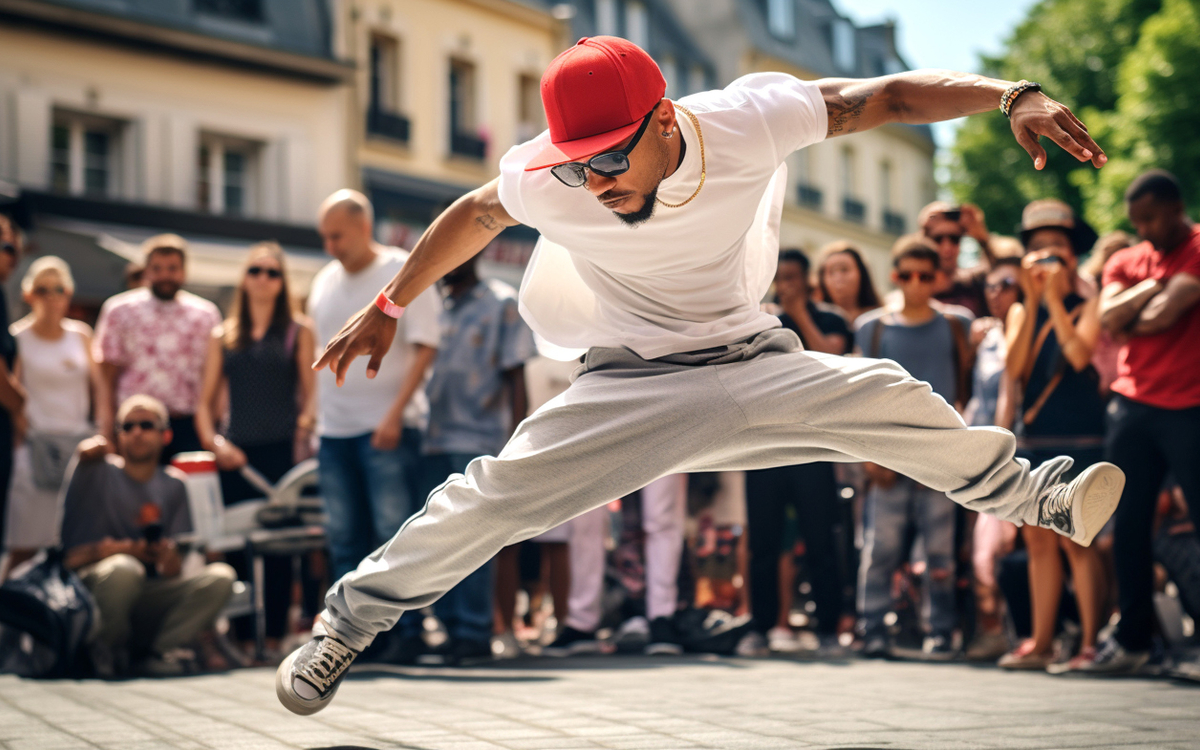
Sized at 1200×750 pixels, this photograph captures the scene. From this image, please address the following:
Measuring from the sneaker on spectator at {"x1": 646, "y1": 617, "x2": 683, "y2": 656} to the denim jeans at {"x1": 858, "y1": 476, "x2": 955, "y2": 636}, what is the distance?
1.04 meters

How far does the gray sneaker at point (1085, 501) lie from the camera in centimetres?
388

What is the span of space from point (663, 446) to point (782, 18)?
3748 centimetres

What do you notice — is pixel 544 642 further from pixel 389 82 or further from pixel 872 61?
pixel 872 61

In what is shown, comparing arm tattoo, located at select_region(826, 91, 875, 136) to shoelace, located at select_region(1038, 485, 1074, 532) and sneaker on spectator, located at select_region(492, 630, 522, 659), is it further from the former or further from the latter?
sneaker on spectator, located at select_region(492, 630, 522, 659)

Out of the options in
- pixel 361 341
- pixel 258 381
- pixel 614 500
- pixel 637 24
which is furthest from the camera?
pixel 637 24

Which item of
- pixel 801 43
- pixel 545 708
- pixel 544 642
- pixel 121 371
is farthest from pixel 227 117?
pixel 801 43

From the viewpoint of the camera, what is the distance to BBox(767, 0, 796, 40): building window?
38562 millimetres

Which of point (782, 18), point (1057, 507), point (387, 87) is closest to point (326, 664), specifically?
point (1057, 507)

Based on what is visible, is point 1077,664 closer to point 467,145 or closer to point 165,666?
point 165,666

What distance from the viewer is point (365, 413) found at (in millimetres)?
6980

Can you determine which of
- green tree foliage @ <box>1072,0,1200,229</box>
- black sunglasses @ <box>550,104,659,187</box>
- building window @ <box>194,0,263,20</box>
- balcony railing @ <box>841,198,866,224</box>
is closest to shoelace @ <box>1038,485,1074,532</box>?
black sunglasses @ <box>550,104,659,187</box>

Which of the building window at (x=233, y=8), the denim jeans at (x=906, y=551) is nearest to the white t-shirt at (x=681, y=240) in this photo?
the denim jeans at (x=906, y=551)

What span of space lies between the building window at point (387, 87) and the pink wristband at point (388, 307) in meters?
20.7

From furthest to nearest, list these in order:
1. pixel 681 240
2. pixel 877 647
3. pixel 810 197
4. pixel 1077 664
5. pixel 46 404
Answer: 1. pixel 810 197
2. pixel 46 404
3. pixel 877 647
4. pixel 1077 664
5. pixel 681 240
